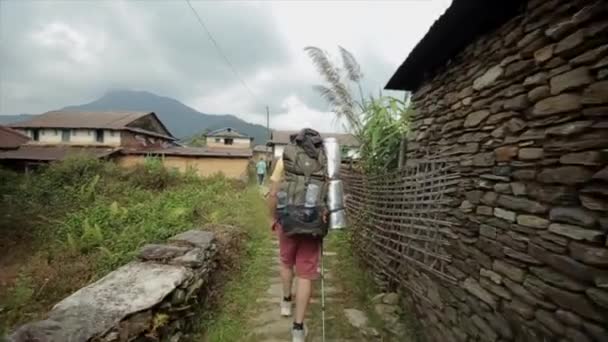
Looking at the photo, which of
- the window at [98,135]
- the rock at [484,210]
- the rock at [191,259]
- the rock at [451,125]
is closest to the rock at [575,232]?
the rock at [484,210]

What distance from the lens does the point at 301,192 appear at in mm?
2678

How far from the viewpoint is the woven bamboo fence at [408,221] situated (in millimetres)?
2910

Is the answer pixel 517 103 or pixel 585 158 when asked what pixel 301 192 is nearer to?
pixel 517 103

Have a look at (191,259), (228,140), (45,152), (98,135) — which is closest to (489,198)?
(191,259)

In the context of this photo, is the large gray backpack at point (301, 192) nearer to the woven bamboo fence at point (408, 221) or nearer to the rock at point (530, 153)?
the woven bamboo fence at point (408, 221)

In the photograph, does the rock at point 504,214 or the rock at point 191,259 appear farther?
the rock at point 191,259

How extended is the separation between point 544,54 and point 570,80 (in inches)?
10.2

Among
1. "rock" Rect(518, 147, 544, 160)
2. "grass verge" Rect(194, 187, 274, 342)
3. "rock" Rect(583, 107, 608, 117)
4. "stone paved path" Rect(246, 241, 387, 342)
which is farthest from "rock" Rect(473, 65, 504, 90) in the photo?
"grass verge" Rect(194, 187, 274, 342)

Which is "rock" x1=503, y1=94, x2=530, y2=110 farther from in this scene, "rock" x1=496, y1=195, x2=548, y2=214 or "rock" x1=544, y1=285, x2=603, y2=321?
"rock" x1=544, y1=285, x2=603, y2=321

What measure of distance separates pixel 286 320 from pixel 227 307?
26.9 inches

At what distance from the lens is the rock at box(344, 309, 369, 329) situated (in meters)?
3.23

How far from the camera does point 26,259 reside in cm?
653

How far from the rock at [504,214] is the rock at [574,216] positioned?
33 cm

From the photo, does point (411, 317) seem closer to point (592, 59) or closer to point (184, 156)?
point (592, 59)
